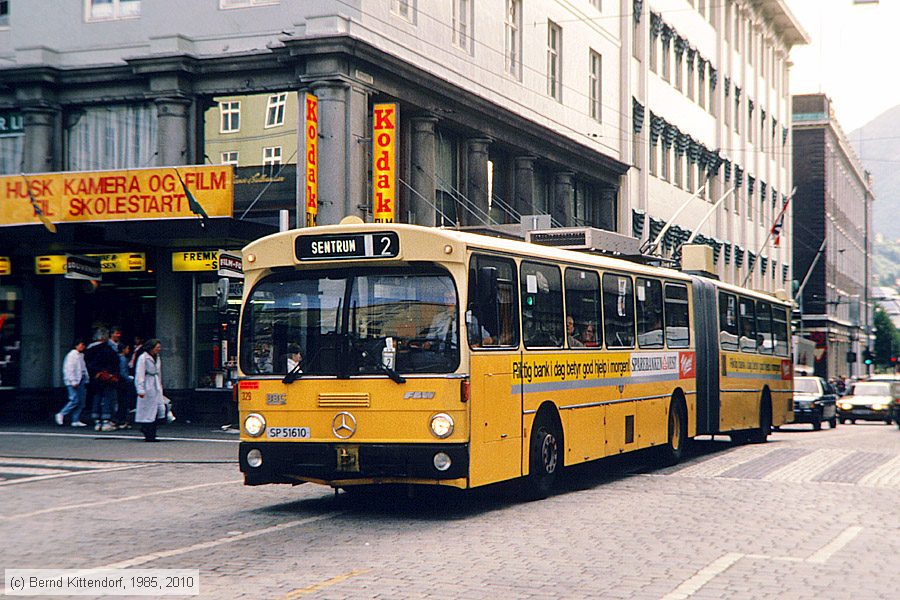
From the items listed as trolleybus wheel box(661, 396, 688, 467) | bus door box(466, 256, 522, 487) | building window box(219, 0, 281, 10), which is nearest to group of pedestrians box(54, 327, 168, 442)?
building window box(219, 0, 281, 10)

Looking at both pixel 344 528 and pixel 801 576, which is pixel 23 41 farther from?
pixel 801 576

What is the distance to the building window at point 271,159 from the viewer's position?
83.5 feet

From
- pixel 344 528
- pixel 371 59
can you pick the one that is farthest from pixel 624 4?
pixel 344 528

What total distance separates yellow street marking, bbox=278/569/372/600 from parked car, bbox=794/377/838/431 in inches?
1130

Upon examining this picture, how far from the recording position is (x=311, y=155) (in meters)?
24.4

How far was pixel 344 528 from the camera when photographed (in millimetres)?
11320

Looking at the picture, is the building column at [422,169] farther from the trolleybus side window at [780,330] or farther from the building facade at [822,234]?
the building facade at [822,234]

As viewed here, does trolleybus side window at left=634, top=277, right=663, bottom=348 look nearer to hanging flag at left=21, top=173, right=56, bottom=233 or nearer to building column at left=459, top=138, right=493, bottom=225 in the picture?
building column at left=459, top=138, right=493, bottom=225

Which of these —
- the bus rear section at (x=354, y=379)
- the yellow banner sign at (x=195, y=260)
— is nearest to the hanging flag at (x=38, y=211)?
the yellow banner sign at (x=195, y=260)

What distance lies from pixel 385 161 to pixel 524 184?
887 cm

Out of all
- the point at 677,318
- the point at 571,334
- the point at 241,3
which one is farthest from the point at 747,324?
the point at 241,3

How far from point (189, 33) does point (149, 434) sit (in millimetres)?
9171

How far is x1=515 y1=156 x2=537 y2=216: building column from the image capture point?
33500 millimetres

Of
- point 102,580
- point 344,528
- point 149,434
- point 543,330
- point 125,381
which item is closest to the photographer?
point 102,580
